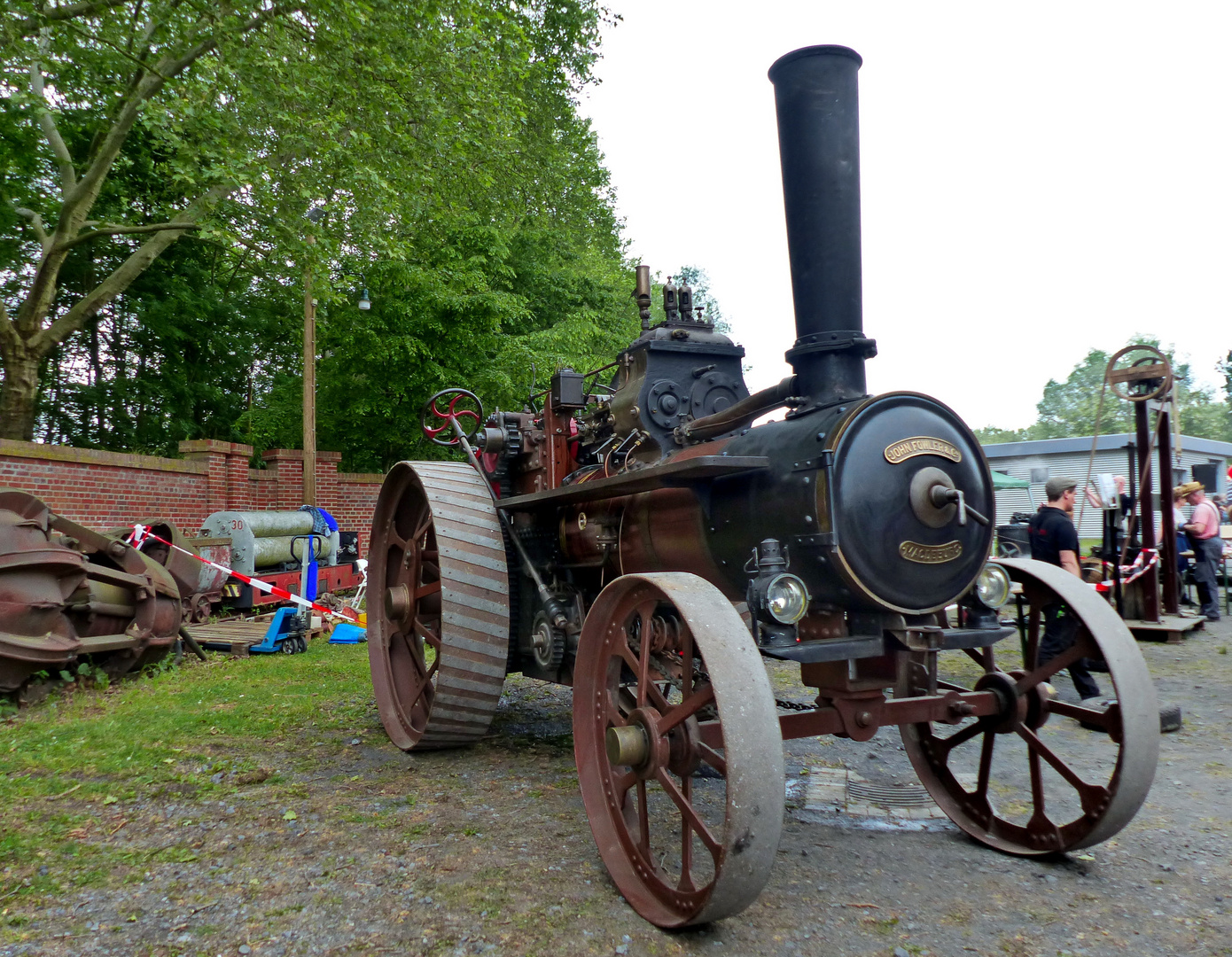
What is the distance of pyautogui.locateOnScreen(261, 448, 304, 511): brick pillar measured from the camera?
1332 centimetres

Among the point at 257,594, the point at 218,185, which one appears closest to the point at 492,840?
the point at 257,594

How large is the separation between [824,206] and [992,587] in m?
1.48

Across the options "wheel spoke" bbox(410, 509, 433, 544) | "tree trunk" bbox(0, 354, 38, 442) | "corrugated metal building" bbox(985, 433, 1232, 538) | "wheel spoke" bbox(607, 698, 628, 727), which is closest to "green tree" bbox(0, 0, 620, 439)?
"tree trunk" bbox(0, 354, 38, 442)

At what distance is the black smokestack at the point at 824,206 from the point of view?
304 centimetres

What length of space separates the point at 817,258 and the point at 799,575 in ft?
3.57

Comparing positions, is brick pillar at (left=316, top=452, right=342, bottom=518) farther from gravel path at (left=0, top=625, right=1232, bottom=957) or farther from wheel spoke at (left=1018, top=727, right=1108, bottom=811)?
wheel spoke at (left=1018, top=727, right=1108, bottom=811)

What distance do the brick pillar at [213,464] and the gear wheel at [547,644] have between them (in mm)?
8962

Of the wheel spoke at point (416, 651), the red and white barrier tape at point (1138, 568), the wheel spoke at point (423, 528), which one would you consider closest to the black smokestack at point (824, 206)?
the wheel spoke at point (423, 528)

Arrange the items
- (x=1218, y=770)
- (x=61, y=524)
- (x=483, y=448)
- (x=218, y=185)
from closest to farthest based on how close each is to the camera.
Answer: (x=1218, y=770) < (x=483, y=448) < (x=61, y=524) < (x=218, y=185)

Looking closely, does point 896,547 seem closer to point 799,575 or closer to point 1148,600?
point 799,575

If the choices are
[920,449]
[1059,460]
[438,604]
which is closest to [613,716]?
[920,449]

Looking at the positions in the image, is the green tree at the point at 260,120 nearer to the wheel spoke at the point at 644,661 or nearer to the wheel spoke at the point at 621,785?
the wheel spoke at the point at 644,661

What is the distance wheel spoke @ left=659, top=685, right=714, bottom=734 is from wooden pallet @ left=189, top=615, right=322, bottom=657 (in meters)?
6.11

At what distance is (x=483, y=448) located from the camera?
5.06m
